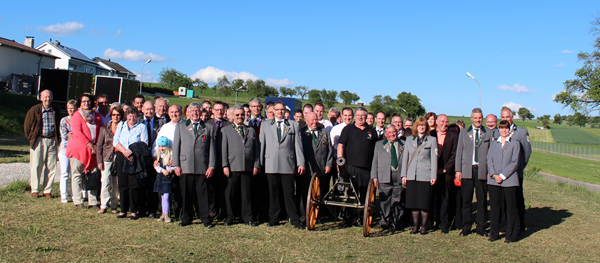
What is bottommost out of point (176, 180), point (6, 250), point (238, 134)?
point (6, 250)

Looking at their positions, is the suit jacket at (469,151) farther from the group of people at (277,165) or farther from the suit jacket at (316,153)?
the suit jacket at (316,153)

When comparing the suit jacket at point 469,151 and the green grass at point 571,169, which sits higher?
the suit jacket at point 469,151

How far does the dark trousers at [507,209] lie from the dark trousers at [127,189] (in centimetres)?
533

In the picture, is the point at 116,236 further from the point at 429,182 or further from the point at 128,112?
the point at 429,182

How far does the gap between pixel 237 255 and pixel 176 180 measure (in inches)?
78.5

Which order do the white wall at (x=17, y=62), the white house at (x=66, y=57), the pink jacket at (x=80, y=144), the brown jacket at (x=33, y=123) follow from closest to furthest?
the pink jacket at (x=80, y=144) < the brown jacket at (x=33, y=123) < the white wall at (x=17, y=62) < the white house at (x=66, y=57)

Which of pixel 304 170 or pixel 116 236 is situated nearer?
pixel 116 236

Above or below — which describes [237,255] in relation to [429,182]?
below

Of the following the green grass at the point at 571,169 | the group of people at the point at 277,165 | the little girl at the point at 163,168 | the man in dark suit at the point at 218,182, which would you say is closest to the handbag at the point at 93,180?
the group of people at the point at 277,165

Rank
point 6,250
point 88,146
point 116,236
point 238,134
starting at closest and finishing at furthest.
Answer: point 6,250 < point 116,236 < point 238,134 < point 88,146

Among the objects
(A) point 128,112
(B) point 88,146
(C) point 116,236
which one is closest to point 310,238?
(C) point 116,236

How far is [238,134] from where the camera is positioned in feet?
21.0

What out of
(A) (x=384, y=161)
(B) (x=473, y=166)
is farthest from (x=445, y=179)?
(A) (x=384, y=161)

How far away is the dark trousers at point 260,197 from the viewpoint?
6.89 meters
